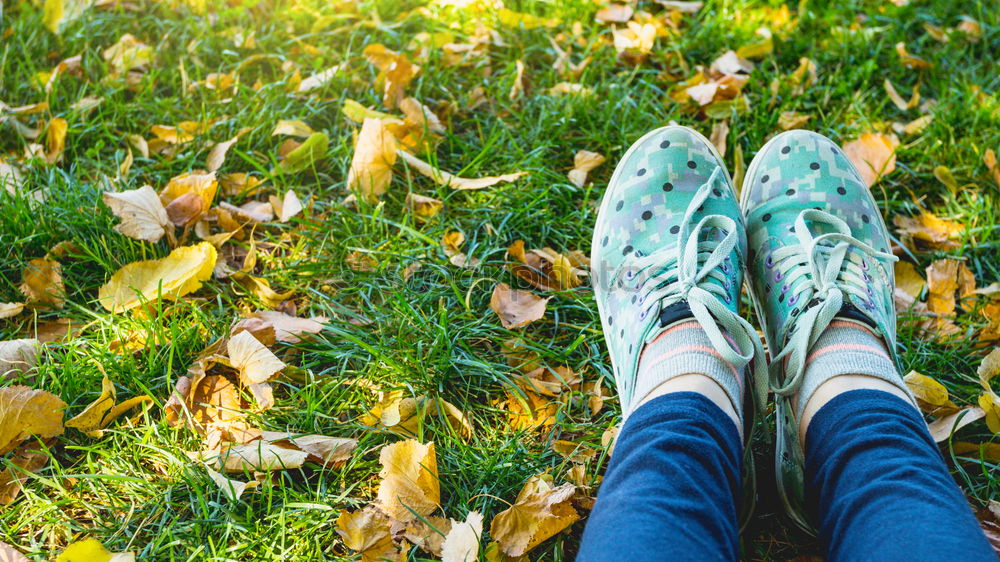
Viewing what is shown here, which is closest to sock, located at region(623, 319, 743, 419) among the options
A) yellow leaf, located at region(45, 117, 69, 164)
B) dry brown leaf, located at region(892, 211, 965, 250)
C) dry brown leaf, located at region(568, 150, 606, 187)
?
dry brown leaf, located at region(568, 150, 606, 187)

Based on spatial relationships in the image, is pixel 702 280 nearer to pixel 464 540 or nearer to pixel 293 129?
pixel 464 540

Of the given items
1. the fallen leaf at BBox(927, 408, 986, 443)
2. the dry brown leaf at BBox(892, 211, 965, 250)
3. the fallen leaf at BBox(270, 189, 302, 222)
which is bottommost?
the fallen leaf at BBox(927, 408, 986, 443)

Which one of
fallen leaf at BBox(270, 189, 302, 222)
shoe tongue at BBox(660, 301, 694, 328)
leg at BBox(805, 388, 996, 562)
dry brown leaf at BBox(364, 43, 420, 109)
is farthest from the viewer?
dry brown leaf at BBox(364, 43, 420, 109)

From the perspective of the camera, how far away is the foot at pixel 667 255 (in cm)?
132

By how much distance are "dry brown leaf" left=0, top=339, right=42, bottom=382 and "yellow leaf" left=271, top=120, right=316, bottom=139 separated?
2.59 feet

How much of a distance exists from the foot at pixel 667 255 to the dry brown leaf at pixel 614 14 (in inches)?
29.4

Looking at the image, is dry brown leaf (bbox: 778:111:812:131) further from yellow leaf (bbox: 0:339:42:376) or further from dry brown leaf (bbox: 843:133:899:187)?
yellow leaf (bbox: 0:339:42:376)

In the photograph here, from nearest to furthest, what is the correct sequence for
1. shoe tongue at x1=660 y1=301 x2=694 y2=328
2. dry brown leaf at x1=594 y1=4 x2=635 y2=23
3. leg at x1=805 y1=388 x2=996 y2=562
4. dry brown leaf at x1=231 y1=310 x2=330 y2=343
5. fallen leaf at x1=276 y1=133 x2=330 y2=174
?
1. leg at x1=805 y1=388 x2=996 y2=562
2. shoe tongue at x1=660 y1=301 x2=694 y2=328
3. dry brown leaf at x1=231 y1=310 x2=330 y2=343
4. fallen leaf at x1=276 y1=133 x2=330 y2=174
5. dry brown leaf at x1=594 y1=4 x2=635 y2=23

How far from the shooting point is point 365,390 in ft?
4.75

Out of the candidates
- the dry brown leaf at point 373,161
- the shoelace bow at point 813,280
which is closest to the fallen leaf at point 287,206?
the dry brown leaf at point 373,161

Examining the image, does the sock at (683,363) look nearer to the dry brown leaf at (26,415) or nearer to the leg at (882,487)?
the leg at (882,487)

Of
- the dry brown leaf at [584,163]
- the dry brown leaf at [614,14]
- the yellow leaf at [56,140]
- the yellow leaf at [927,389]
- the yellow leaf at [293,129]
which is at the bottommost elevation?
the yellow leaf at [927,389]

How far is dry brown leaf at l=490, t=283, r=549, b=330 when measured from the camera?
1.56 m

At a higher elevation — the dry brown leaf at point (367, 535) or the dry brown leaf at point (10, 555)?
the dry brown leaf at point (10, 555)
